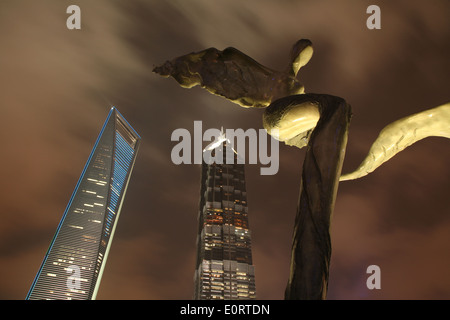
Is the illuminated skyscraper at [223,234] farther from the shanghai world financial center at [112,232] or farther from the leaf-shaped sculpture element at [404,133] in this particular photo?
the leaf-shaped sculpture element at [404,133]

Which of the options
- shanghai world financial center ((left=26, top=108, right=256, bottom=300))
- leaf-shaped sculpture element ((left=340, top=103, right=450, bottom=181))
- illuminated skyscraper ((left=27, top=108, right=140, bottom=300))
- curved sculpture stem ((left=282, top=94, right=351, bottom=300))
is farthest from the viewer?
illuminated skyscraper ((left=27, top=108, right=140, bottom=300))

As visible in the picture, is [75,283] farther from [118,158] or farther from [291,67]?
[291,67]

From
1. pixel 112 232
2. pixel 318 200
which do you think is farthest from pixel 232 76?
pixel 112 232

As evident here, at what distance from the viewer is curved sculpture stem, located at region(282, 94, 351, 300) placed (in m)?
3.23

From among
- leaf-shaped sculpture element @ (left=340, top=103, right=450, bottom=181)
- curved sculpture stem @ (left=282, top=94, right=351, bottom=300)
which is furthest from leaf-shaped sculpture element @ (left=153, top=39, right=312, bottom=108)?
leaf-shaped sculpture element @ (left=340, top=103, right=450, bottom=181)

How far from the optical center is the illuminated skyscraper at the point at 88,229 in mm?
114688

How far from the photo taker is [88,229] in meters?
119

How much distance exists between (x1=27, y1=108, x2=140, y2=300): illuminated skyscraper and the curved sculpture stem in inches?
4620

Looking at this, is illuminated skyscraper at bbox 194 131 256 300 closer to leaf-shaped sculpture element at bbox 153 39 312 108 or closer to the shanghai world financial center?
the shanghai world financial center

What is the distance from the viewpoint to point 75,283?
11881 cm

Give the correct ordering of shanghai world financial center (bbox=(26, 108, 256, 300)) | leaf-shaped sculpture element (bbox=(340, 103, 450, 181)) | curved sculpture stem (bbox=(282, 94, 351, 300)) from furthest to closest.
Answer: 1. shanghai world financial center (bbox=(26, 108, 256, 300))
2. leaf-shaped sculpture element (bbox=(340, 103, 450, 181))
3. curved sculpture stem (bbox=(282, 94, 351, 300))

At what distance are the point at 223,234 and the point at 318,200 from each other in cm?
11558
